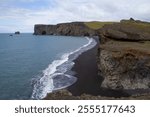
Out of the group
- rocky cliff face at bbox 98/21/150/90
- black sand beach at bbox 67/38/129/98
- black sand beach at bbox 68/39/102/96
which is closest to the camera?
black sand beach at bbox 67/38/129/98

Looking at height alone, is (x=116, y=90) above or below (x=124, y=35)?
below

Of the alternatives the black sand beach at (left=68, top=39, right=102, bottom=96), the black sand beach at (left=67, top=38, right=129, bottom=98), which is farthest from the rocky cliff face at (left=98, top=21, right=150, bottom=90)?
the black sand beach at (left=68, top=39, right=102, bottom=96)

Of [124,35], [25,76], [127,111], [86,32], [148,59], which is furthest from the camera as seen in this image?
[86,32]

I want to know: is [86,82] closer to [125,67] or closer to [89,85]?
[89,85]

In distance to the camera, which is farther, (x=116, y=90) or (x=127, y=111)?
(x=116, y=90)

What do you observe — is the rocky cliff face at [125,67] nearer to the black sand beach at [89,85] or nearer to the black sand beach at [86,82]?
the black sand beach at [89,85]

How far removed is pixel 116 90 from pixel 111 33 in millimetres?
11009

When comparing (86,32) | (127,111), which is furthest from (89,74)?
(86,32)

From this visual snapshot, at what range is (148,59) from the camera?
30703 millimetres

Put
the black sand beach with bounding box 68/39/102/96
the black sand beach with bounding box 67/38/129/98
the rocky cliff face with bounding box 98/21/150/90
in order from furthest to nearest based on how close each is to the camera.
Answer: the black sand beach with bounding box 68/39/102/96, the rocky cliff face with bounding box 98/21/150/90, the black sand beach with bounding box 67/38/129/98

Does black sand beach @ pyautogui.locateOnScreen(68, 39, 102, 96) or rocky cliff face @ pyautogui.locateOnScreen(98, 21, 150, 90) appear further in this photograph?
black sand beach @ pyautogui.locateOnScreen(68, 39, 102, 96)

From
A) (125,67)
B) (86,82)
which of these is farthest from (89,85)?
(125,67)

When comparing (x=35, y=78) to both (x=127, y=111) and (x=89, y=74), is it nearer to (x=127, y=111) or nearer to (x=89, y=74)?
(x=89, y=74)

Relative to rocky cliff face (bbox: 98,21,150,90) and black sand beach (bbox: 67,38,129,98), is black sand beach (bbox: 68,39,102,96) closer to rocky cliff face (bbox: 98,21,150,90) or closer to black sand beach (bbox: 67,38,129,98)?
black sand beach (bbox: 67,38,129,98)
